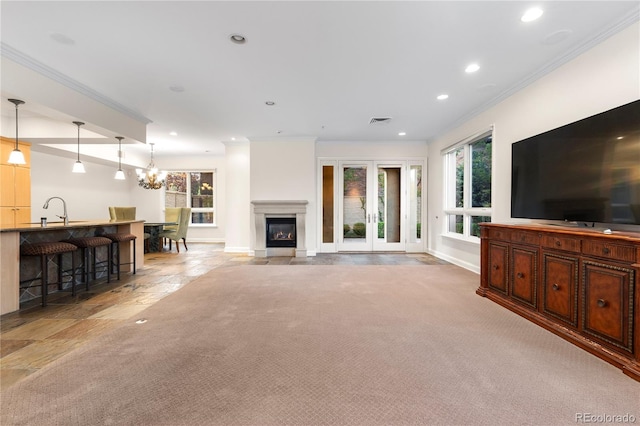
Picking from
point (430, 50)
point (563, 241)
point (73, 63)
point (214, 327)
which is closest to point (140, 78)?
point (73, 63)

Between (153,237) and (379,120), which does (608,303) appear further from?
(153,237)

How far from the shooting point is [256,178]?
6758mm

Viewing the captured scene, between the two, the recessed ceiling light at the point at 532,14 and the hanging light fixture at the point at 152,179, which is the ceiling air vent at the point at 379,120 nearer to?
the recessed ceiling light at the point at 532,14

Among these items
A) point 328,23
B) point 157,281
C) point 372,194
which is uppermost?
point 328,23

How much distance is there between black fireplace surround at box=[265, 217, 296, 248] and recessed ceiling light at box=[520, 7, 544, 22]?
5399 millimetres

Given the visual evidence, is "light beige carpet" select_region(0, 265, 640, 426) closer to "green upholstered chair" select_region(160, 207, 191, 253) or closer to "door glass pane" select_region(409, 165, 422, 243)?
"door glass pane" select_region(409, 165, 422, 243)

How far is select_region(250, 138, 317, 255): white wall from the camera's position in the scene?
6711 mm

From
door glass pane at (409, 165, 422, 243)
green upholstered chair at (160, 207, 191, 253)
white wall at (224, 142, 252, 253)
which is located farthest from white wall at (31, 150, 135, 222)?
door glass pane at (409, 165, 422, 243)

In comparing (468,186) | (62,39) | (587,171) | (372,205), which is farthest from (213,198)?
(587,171)

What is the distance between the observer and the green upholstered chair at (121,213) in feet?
23.2

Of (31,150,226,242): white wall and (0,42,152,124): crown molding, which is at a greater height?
(0,42,152,124): crown molding

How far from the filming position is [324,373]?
6.15 ft

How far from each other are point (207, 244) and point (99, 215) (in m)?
3.07

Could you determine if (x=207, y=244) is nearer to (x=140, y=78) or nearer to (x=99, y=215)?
(x=99, y=215)
